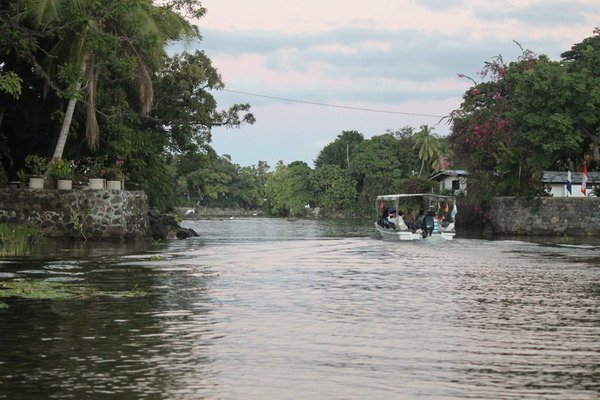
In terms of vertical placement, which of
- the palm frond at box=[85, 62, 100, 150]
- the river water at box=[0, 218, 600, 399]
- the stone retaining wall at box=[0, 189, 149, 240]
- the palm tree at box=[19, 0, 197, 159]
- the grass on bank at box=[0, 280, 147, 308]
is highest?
the palm tree at box=[19, 0, 197, 159]

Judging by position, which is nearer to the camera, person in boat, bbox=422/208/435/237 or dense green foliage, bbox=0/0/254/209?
dense green foliage, bbox=0/0/254/209

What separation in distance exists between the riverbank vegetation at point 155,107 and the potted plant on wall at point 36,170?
0.49 m

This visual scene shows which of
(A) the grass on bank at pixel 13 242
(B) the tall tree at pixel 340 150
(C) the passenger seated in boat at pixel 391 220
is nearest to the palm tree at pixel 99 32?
(A) the grass on bank at pixel 13 242

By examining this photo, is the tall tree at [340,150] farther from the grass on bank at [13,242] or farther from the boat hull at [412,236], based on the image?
the grass on bank at [13,242]

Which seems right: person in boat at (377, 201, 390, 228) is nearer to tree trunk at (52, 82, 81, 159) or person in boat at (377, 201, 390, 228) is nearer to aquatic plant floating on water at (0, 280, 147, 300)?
tree trunk at (52, 82, 81, 159)

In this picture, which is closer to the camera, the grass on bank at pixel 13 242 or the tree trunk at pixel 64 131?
the grass on bank at pixel 13 242

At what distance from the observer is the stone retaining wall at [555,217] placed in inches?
2393

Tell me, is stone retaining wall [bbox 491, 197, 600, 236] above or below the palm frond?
below

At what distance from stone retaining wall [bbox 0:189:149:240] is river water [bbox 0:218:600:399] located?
11957 millimetres

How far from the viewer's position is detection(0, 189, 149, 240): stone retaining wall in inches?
1510

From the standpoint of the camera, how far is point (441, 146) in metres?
122

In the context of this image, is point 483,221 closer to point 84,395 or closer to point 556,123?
point 556,123

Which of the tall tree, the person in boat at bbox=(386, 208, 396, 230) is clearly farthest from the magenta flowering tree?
the tall tree

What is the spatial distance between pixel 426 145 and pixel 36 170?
85580 mm
